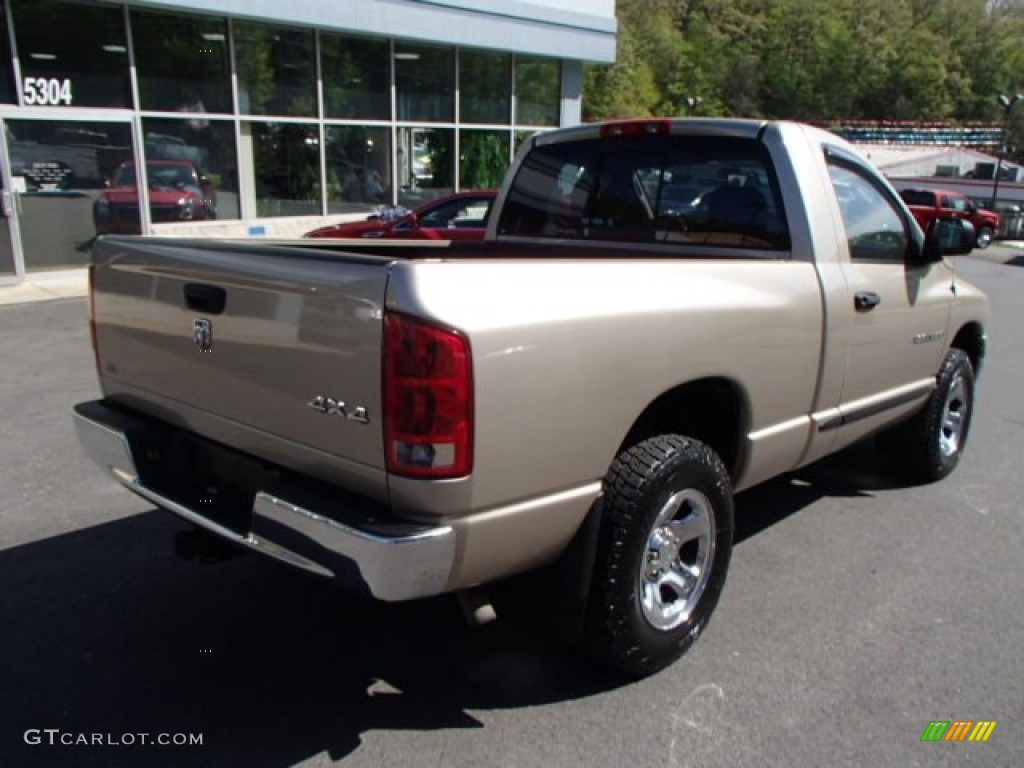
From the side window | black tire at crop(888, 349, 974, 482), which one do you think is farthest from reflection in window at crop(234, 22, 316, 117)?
black tire at crop(888, 349, 974, 482)

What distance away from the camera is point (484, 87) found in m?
18.0

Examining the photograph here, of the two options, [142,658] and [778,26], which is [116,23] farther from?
[778,26]

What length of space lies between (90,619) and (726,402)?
8.55 feet

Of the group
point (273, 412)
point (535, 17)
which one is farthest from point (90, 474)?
point (535, 17)

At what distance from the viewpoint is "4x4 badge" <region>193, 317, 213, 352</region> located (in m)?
2.72

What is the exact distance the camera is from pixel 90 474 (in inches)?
193

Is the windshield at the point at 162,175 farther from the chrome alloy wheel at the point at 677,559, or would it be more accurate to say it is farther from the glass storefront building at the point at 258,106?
the chrome alloy wheel at the point at 677,559

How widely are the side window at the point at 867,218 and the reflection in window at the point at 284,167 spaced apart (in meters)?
12.6

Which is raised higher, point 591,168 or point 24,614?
point 591,168

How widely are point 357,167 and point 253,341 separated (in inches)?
574

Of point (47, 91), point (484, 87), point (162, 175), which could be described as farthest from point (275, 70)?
point (484, 87)

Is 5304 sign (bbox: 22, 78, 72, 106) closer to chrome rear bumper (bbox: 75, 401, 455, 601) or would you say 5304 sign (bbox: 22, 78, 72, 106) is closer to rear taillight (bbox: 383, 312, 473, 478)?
chrome rear bumper (bbox: 75, 401, 455, 601)

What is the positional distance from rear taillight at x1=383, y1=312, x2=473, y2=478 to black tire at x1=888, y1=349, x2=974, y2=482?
11.3ft

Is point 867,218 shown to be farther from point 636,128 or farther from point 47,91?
point 47,91
